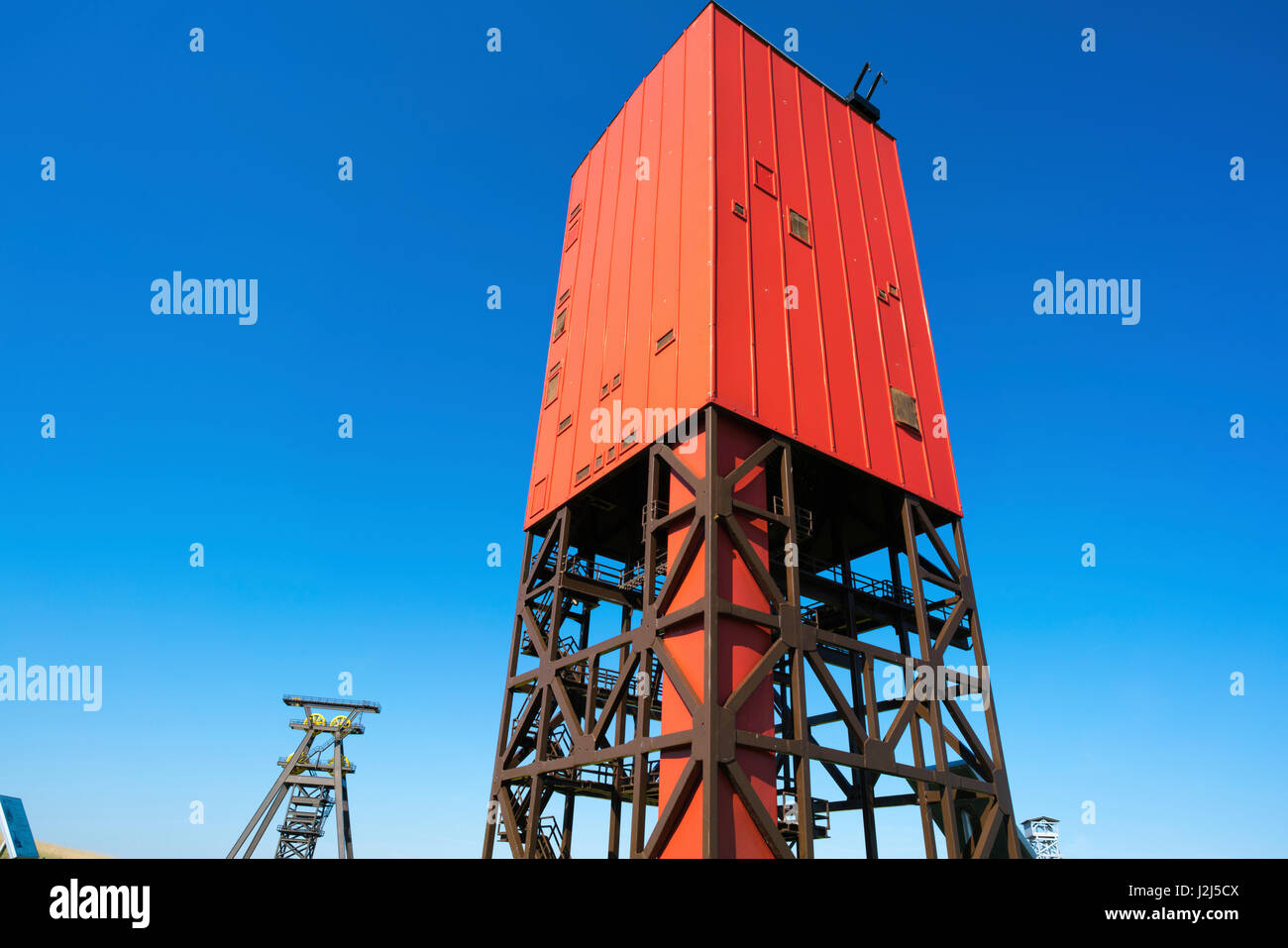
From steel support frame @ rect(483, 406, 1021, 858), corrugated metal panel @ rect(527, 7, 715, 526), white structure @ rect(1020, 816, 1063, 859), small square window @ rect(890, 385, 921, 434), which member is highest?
corrugated metal panel @ rect(527, 7, 715, 526)

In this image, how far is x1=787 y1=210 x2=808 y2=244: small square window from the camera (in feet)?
71.9

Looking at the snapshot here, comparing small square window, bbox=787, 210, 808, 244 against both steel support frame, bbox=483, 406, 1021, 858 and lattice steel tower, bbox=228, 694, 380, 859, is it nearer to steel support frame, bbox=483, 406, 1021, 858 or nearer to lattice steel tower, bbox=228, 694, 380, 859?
steel support frame, bbox=483, 406, 1021, 858

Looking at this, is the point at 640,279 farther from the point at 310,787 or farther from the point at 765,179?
the point at 310,787

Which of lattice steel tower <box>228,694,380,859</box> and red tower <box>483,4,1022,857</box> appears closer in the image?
red tower <box>483,4,1022,857</box>

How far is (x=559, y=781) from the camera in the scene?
1947 centimetres

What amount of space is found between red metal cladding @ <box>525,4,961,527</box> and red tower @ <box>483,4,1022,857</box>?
0.09 metres

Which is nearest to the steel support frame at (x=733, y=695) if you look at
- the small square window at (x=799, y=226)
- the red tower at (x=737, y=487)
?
the red tower at (x=737, y=487)

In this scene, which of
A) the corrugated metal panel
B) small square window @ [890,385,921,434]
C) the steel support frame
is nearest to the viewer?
the steel support frame

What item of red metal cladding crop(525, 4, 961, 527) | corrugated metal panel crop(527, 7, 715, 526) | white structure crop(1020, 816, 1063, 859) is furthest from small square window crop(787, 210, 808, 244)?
white structure crop(1020, 816, 1063, 859)

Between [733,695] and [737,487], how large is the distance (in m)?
4.51

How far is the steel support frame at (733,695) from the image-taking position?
1481 centimetres

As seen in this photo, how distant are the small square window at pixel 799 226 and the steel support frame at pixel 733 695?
7.06 m
